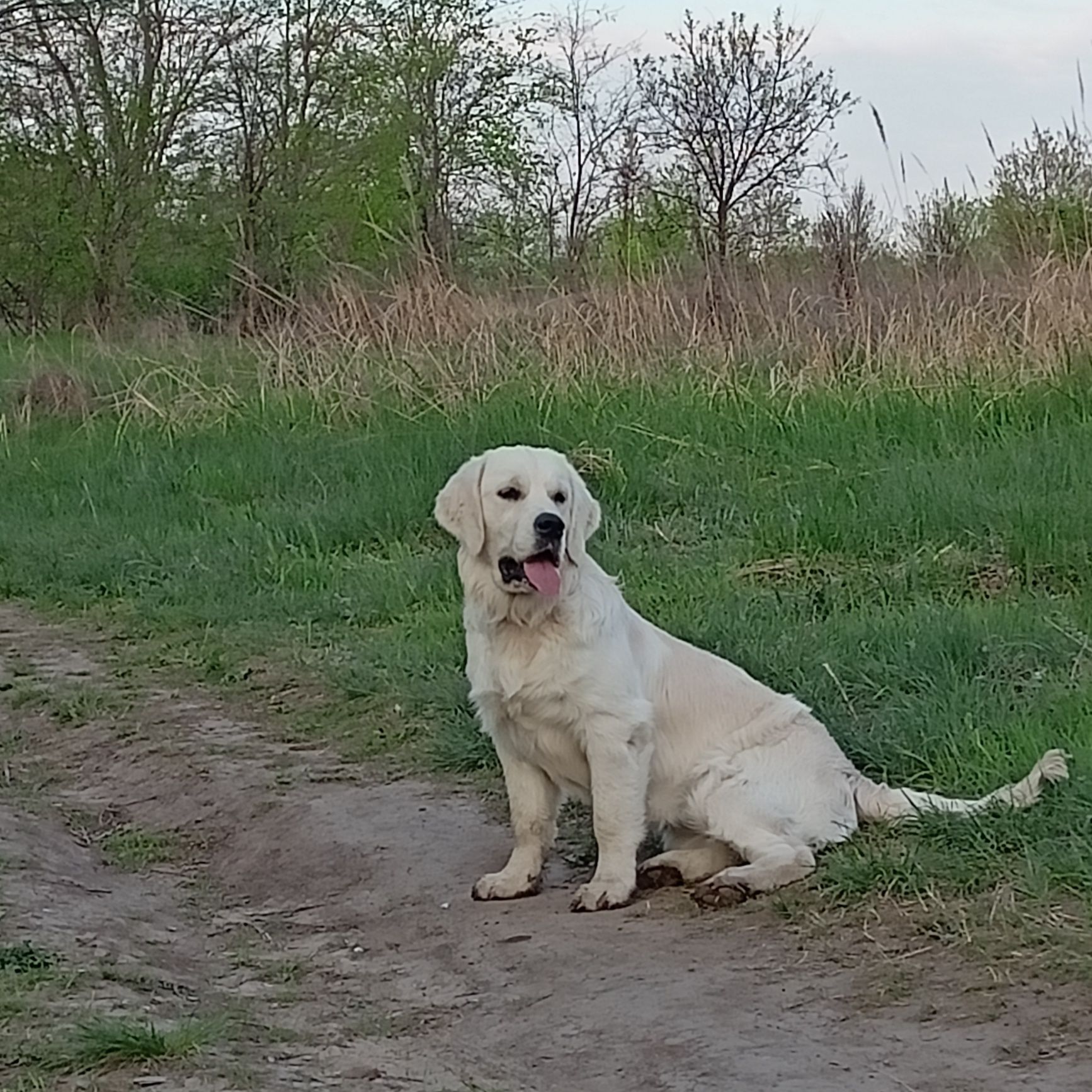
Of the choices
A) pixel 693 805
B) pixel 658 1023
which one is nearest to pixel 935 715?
pixel 693 805

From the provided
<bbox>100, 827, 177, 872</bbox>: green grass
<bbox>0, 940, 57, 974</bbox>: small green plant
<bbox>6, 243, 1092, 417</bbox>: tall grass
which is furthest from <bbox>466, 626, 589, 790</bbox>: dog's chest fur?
<bbox>6, 243, 1092, 417</bbox>: tall grass

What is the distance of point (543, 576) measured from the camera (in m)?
4.34

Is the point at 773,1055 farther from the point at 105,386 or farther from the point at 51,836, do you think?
the point at 105,386

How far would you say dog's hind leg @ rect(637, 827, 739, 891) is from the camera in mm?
4301

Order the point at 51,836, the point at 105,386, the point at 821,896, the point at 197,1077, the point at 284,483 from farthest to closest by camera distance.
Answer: the point at 105,386 → the point at 284,483 → the point at 51,836 → the point at 821,896 → the point at 197,1077

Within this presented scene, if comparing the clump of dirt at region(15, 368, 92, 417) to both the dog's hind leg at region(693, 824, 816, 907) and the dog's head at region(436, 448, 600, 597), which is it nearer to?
the dog's head at region(436, 448, 600, 597)

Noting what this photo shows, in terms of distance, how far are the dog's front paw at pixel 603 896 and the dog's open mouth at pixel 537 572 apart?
2.51 feet

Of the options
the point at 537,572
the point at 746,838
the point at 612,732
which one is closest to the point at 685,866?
the point at 746,838

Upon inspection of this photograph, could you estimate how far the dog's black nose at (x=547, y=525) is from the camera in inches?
171

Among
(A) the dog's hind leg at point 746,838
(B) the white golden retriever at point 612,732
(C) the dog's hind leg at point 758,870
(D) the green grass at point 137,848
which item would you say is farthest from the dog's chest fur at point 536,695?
(D) the green grass at point 137,848

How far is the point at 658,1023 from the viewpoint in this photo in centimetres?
332

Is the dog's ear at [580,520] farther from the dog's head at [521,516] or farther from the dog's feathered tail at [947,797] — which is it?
the dog's feathered tail at [947,797]

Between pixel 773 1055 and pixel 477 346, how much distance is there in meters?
8.78

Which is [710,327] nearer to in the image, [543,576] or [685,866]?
[543,576]
